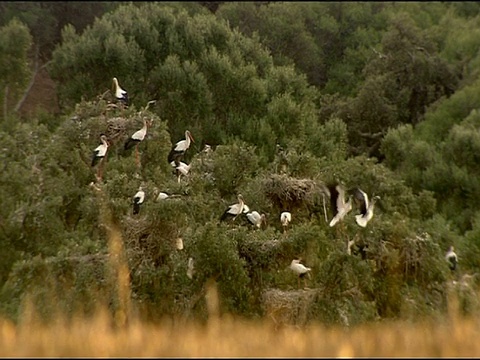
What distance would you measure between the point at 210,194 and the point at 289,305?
3.85m

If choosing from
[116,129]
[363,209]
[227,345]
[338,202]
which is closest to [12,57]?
[116,129]

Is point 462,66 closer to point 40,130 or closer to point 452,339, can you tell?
point 40,130

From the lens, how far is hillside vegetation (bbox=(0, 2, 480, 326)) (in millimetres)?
8570

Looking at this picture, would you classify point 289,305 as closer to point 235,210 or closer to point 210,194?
point 235,210

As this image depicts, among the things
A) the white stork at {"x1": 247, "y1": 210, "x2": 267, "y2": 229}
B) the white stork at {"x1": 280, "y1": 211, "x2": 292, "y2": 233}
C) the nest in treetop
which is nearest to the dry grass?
the white stork at {"x1": 280, "y1": 211, "x2": 292, "y2": 233}

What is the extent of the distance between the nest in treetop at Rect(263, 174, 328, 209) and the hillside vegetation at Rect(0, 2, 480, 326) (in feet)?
0.09

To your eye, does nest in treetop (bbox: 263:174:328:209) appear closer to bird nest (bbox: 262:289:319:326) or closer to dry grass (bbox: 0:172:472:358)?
bird nest (bbox: 262:289:319:326)

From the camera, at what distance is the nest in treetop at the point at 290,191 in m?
10.8

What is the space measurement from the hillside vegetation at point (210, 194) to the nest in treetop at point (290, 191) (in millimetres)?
27

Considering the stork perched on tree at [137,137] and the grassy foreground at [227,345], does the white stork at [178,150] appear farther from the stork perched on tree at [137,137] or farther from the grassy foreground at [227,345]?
the grassy foreground at [227,345]

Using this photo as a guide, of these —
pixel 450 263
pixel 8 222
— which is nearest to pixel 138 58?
pixel 8 222

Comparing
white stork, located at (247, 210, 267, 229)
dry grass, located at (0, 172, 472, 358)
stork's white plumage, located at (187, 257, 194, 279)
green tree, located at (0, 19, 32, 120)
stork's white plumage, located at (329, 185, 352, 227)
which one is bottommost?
green tree, located at (0, 19, 32, 120)

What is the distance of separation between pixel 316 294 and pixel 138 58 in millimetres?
15779

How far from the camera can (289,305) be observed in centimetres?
843
